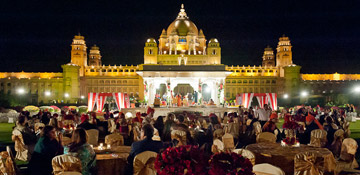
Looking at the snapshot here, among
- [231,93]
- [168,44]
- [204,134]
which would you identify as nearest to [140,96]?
[168,44]

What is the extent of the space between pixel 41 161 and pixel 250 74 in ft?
218

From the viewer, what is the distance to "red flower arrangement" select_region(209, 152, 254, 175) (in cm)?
386

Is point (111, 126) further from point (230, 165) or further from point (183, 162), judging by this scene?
point (230, 165)

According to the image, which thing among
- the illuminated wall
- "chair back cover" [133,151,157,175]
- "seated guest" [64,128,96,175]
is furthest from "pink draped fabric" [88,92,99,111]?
the illuminated wall

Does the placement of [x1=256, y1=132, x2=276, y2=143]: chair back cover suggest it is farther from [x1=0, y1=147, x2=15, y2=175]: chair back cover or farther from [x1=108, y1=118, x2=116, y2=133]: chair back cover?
[x1=0, y1=147, x2=15, y2=175]: chair back cover

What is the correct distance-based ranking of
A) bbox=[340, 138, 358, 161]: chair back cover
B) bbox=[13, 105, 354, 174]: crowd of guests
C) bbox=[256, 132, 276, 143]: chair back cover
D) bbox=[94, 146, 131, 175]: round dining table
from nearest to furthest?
1. bbox=[13, 105, 354, 174]: crowd of guests
2. bbox=[94, 146, 131, 175]: round dining table
3. bbox=[340, 138, 358, 161]: chair back cover
4. bbox=[256, 132, 276, 143]: chair back cover

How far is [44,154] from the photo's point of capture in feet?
22.3

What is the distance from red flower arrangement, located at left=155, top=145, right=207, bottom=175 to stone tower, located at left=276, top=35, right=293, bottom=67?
70440 millimetres

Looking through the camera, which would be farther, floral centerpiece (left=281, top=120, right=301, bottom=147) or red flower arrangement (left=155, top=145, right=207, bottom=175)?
floral centerpiece (left=281, top=120, right=301, bottom=147)

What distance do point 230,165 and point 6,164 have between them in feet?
15.0

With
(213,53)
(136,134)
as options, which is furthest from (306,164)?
(213,53)

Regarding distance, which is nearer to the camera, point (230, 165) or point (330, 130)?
point (230, 165)

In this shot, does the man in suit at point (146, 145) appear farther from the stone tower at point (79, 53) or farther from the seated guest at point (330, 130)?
the stone tower at point (79, 53)

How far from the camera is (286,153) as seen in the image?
754 centimetres
